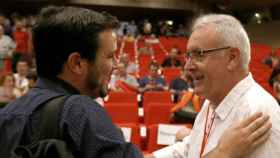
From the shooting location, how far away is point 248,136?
106cm

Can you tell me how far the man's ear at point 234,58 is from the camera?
1.25 m

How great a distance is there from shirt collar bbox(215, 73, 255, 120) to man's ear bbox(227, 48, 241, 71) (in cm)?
6

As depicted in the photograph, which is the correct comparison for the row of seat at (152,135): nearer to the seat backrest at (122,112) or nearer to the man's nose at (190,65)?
the seat backrest at (122,112)

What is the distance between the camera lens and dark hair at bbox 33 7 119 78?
90 centimetres

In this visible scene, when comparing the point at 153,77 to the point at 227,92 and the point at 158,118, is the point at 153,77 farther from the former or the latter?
the point at 227,92

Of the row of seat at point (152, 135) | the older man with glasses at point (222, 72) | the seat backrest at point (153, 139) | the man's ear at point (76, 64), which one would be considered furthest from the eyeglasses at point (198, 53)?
the seat backrest at point (153, 139)

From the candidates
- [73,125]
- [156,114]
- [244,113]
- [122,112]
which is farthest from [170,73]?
[73,125]

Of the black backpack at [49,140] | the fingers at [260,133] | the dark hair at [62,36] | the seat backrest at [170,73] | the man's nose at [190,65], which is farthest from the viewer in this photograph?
the seat backrest at [170,73]

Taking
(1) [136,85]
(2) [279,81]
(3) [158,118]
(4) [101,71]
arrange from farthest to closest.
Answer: (1) [136,85] < (3) [158,118] < (2) [279,81] < (4) [101,71]

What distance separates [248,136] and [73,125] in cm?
51

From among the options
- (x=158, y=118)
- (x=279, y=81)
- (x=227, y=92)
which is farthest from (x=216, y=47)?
(x=158, y=118)

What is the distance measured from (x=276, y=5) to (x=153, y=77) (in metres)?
10.6

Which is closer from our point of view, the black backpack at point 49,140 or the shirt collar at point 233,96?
the black backpack at point 49,140

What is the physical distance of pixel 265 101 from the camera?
1.14m
